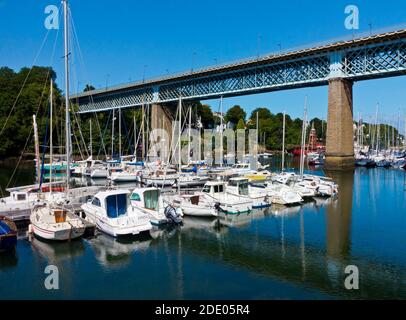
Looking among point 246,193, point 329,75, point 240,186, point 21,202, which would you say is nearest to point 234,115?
point 329,75

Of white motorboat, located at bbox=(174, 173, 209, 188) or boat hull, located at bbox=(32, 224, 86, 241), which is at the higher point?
white motorboat, located at bbox=(174, 173, 209, 188)

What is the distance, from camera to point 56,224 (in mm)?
20953

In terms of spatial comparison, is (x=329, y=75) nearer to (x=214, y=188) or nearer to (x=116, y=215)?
(x=214, y=188)

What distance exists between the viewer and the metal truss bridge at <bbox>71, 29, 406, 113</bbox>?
56.4 m

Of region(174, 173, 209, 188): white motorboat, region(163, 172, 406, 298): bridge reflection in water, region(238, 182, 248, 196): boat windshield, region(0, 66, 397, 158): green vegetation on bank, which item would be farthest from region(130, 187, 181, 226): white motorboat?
region(0, 66, 397, 158): green vegetation on bank

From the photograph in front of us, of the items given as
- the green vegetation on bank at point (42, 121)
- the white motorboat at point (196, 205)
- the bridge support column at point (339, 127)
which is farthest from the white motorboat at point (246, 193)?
the bridge support column at point (339, 127)

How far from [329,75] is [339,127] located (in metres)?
8.53

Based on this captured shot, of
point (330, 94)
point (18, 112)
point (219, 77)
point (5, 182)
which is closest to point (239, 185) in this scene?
point (5, 182)

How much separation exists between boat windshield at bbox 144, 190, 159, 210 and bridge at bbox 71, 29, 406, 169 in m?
20.4

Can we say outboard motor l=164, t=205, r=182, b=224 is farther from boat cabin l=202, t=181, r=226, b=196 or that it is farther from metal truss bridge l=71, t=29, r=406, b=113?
metal truss bridge l=71, t=29, r=406, b=113

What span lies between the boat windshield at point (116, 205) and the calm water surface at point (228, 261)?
5.09 feet
